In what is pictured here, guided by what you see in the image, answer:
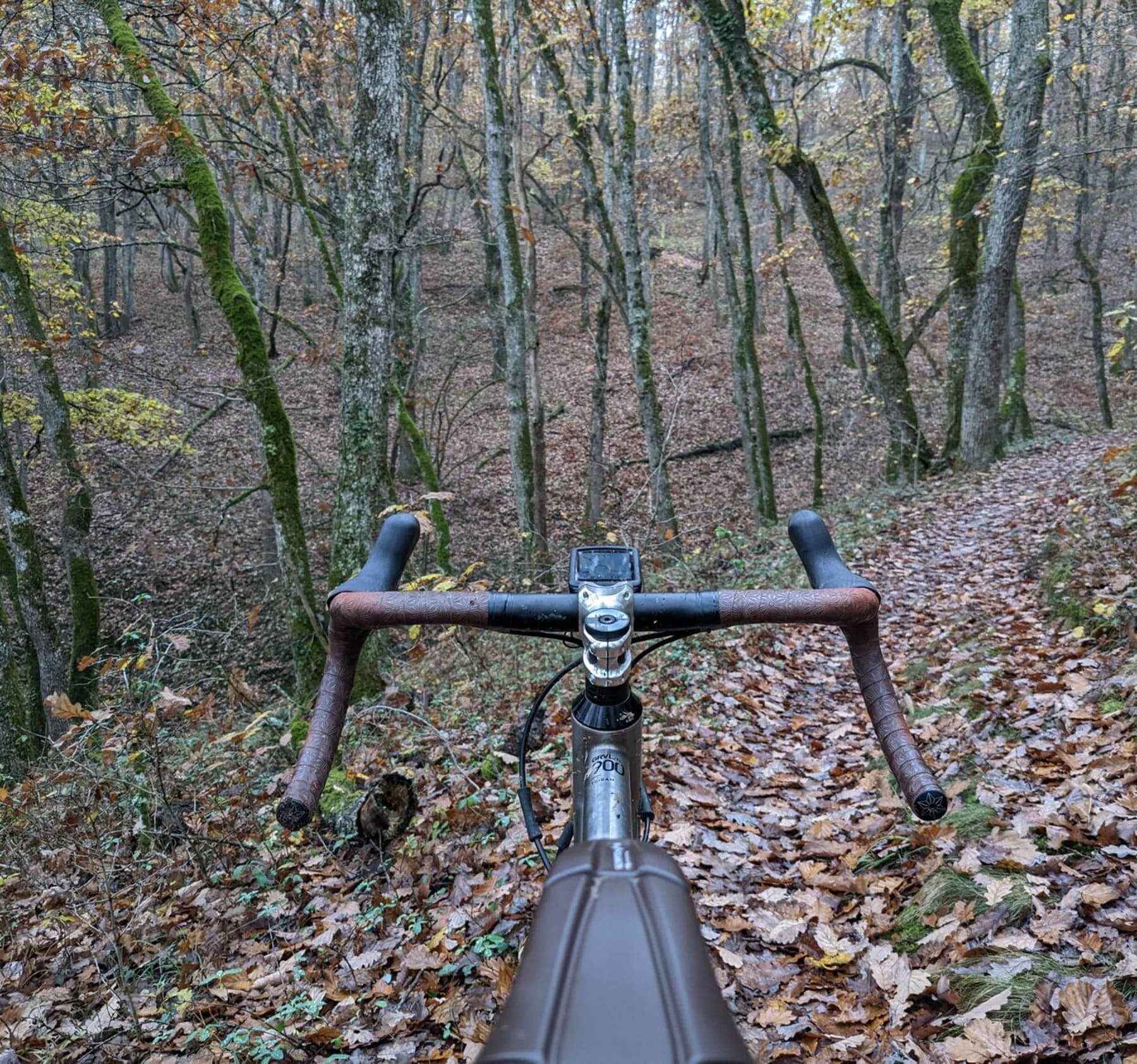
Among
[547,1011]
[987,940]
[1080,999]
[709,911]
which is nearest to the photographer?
[547,1011]

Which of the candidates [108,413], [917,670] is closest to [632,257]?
[917,670]

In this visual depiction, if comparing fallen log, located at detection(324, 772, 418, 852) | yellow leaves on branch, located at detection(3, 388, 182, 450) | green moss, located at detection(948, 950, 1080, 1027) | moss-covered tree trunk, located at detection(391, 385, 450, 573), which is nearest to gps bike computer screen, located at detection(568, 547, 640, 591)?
green moss, located at detection(948, 950, 1080, 1027)

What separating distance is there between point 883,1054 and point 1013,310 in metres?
20.5

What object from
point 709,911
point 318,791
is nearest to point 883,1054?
point 709,911

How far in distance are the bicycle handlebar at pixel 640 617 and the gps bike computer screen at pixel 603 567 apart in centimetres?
8

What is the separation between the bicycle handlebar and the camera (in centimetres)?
164

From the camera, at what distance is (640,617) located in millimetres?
1674

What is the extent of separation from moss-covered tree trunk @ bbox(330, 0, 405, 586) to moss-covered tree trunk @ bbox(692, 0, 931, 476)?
25.9 feet

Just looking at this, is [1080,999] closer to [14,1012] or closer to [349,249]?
[14,1012]

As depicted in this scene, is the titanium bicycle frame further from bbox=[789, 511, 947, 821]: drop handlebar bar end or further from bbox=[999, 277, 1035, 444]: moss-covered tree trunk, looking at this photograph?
bbox=[999, 277, 1035, 444]: moss-covered tree trunk

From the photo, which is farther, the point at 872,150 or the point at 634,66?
the point at 634,66

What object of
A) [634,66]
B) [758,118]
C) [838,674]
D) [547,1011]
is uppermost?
[634,66]

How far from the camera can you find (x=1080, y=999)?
2.45m

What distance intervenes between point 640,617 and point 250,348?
23.1 ft
